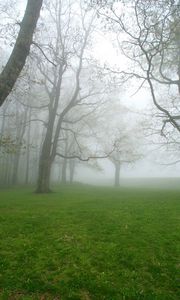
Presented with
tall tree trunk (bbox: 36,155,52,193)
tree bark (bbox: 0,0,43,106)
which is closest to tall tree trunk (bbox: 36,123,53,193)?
tall tree trunk (bbox: 36,155,52,193)

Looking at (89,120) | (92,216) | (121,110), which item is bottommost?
(92,216)

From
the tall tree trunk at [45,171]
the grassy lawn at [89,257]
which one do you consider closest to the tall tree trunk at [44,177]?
the tall tree trunk at [45,171]

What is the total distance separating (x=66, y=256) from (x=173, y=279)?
9.51 ft

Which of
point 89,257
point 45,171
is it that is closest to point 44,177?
point 45,171

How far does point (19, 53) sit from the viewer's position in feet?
25.9

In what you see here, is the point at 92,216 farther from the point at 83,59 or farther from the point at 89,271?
the point at 83,59

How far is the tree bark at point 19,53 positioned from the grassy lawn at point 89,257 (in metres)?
4.36

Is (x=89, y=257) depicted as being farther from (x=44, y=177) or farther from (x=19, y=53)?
(x=44, y=177)

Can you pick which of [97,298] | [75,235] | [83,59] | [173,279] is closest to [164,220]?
[75,235]

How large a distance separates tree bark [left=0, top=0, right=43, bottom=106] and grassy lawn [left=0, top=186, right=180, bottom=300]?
14.3 feet

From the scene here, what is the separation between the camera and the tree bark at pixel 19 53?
7625 millimetres

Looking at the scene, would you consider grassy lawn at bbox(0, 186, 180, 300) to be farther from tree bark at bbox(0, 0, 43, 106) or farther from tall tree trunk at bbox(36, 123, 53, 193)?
tall tree trunk at bbox(36, 123, 53, 193)

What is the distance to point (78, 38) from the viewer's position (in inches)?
1074

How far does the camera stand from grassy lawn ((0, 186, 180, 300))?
6.62m
